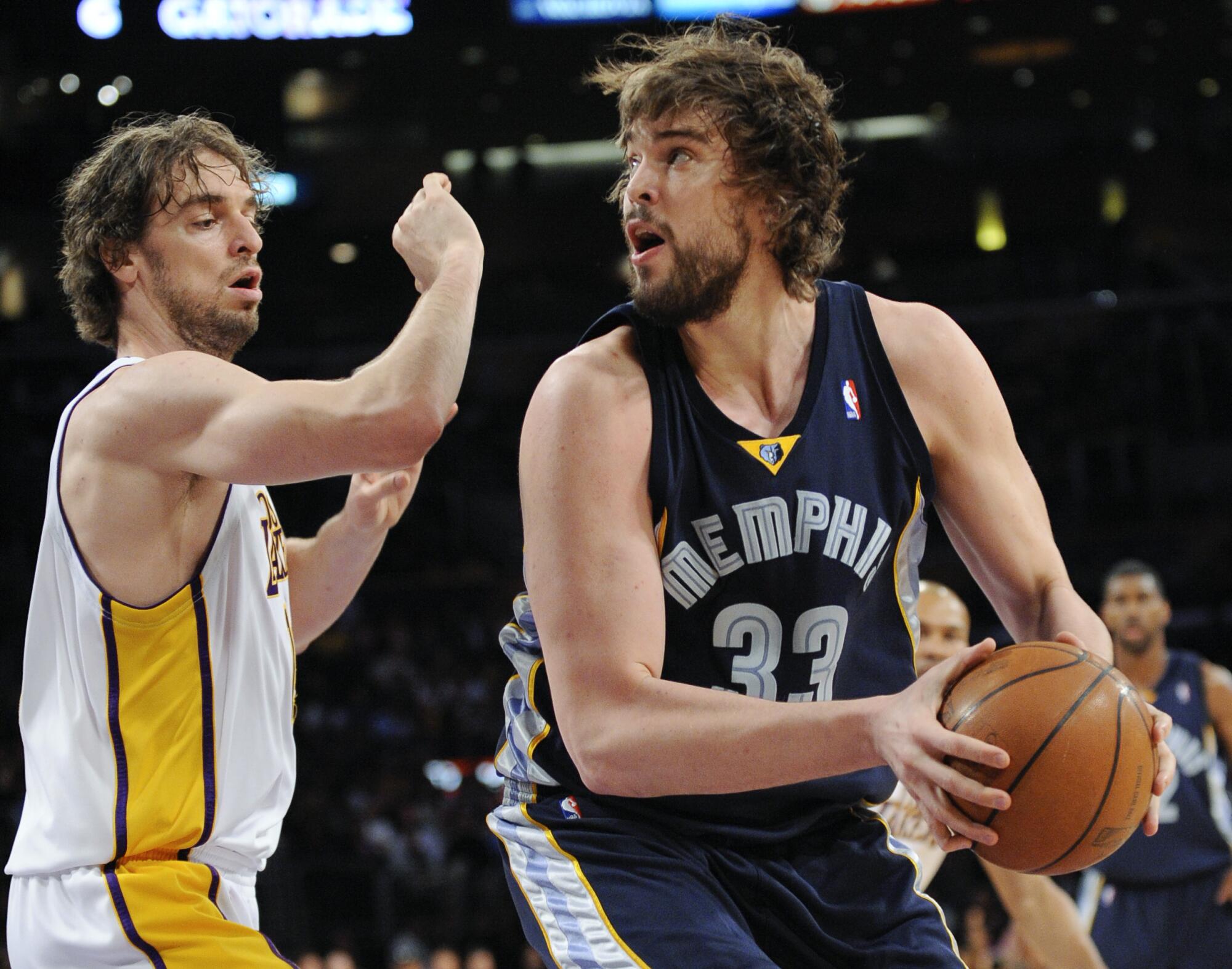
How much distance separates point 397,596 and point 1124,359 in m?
9.02

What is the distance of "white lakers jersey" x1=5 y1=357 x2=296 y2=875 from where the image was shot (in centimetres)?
278

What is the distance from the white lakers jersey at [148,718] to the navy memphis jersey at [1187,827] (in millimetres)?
4579

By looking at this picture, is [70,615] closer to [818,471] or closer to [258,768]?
[258,768]

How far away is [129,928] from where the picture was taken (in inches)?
105

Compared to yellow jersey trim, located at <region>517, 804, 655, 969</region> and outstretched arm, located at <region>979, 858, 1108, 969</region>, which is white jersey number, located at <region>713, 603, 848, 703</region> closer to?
yellow jersey trim, located at <region>517, 804, 655, 969</region>

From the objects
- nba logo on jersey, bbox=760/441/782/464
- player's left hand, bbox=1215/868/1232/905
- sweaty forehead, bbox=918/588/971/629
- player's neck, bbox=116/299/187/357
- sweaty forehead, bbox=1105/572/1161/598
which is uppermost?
player's neck, bbox=116/299/187/357

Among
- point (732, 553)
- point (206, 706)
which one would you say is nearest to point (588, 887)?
point (732, 553)

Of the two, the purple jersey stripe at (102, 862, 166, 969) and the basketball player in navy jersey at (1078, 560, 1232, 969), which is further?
the basketball player in navy jersey at (1078, 560, 1232, 969)

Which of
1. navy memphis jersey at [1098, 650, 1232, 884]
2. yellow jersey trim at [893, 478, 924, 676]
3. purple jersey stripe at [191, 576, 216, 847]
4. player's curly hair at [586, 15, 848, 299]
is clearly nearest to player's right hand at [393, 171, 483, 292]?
player's curly hair at [586, 15, 848, 299]

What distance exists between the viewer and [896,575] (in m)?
2.74

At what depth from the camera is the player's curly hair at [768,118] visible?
2773 millimetres

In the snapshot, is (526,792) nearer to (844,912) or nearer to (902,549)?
(844,912)

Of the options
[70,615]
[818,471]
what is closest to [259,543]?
[70,615]

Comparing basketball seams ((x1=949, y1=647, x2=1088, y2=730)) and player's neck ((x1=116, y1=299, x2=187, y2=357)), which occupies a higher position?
player's neck ((x1=116, y1=299, x2=187, y2=357))
